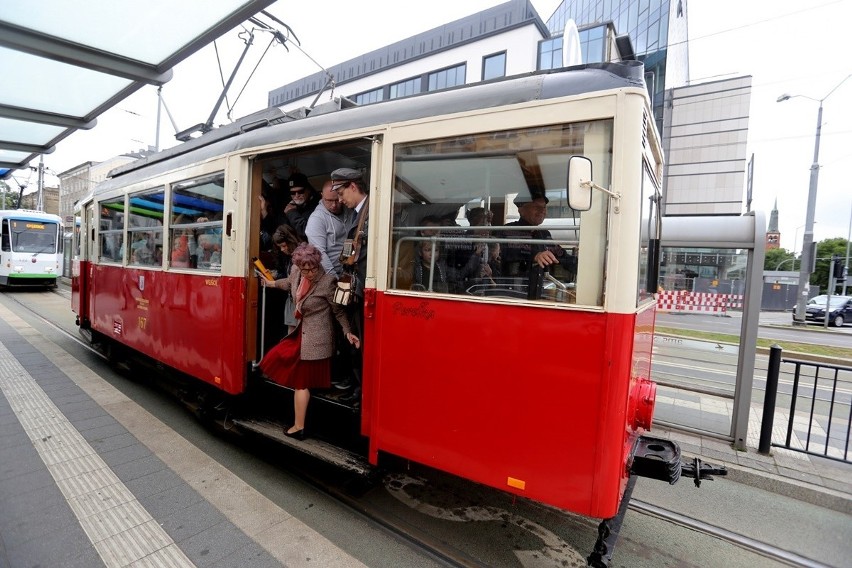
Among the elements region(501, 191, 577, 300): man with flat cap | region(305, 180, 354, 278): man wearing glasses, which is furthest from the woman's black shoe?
region(501, 191, 577, 300): man with flat cap

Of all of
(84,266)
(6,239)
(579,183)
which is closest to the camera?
(579,183)

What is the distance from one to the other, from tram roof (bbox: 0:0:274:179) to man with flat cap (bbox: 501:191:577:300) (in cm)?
373

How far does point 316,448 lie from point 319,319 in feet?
3.16

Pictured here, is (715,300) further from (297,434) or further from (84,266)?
(84,266)

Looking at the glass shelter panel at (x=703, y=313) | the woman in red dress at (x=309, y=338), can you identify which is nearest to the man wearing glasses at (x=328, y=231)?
the woman in red dress at (x=309, y=338)

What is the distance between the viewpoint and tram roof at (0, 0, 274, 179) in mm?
4574

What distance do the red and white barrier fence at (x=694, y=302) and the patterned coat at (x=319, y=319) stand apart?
3.56 meters

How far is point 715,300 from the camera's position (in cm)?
499

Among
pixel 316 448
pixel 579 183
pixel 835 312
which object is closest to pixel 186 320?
pixel 316 448

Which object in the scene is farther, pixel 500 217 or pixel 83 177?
pixel 83 177

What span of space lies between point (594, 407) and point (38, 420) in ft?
17.9

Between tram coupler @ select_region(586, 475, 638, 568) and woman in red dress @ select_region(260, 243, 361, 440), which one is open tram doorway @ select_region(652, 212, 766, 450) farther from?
woman in red dress @ select_region(260, 243, 361, 440)

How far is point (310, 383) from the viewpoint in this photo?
3.41 meters

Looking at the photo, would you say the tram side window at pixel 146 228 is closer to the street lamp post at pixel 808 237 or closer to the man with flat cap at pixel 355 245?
the man with flat cap at pixel 355 245
